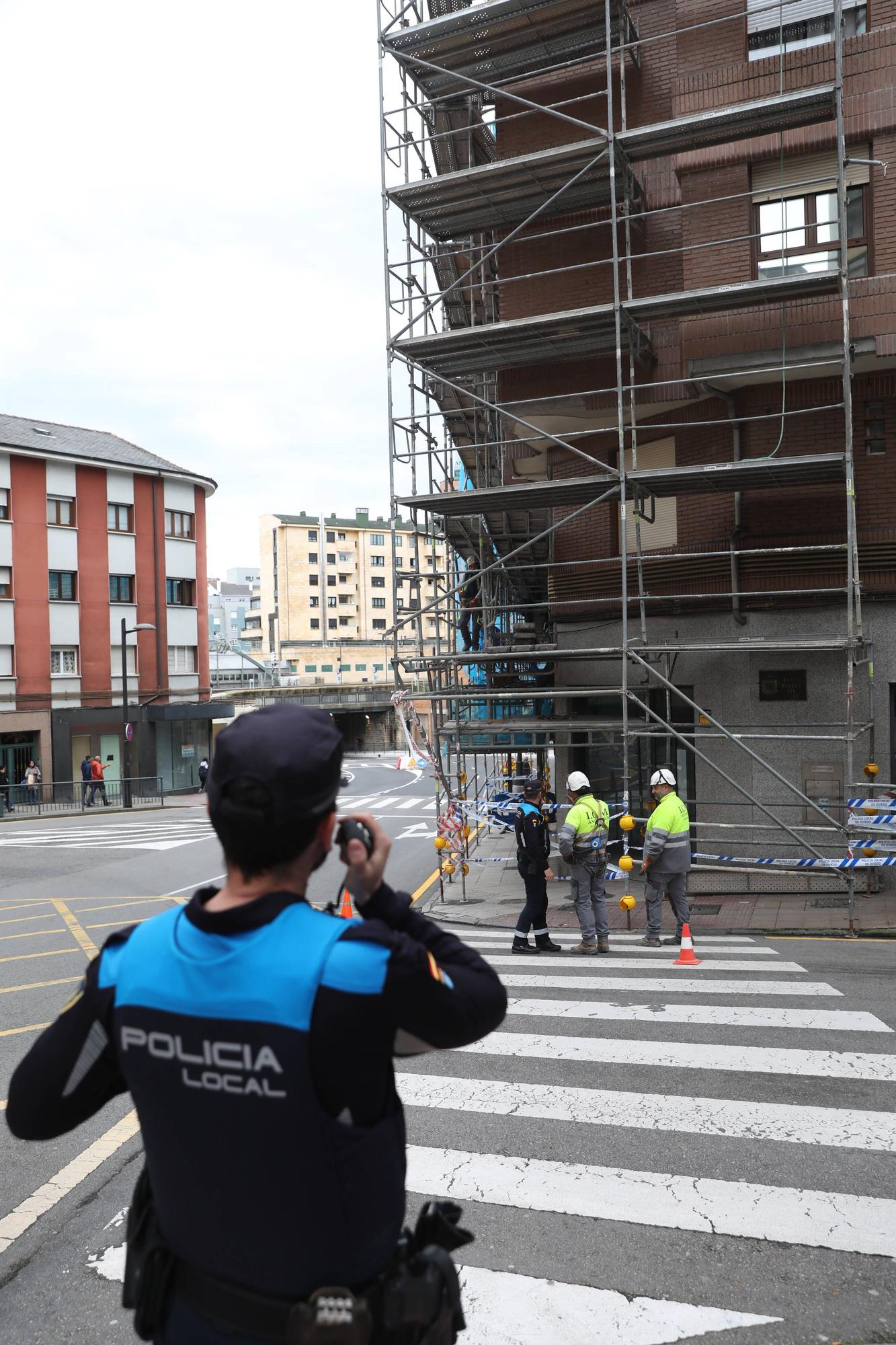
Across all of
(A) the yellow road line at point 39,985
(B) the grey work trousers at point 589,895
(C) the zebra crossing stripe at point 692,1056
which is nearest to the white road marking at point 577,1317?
(C) the zebra crossing stripe at point 692,1056

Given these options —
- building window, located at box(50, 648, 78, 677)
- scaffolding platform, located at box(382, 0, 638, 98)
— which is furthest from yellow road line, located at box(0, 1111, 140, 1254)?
building window, located at box(50, 648, 78, 677)

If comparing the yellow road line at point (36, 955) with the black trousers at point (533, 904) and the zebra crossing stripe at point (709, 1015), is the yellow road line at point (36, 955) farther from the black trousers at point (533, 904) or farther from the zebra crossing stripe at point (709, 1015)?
the zebra crossing stripe at point (709, 1015)

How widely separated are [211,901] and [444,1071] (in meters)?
5.08

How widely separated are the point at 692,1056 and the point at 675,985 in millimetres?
1937

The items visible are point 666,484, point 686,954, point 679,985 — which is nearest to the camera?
point 679,985

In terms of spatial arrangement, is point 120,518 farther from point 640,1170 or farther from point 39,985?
point 640,1170

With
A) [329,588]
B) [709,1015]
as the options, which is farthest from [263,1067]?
[329,588]

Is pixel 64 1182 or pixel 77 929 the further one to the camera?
pixel 77 929

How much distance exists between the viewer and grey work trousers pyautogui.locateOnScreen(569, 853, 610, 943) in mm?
10133

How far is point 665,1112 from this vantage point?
18.8 feet

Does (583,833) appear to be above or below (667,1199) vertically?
above

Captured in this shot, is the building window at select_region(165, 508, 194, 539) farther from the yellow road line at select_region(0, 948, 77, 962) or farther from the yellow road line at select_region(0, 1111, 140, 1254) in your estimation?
the yellow road line at select_region(0, 1111, 140, 1254)

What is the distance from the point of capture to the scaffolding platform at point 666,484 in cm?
1244

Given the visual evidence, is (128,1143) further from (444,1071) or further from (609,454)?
(609,454)
